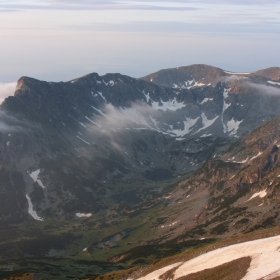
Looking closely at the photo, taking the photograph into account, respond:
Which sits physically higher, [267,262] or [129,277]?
[267,262]

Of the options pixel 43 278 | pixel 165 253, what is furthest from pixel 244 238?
pixel 165 253

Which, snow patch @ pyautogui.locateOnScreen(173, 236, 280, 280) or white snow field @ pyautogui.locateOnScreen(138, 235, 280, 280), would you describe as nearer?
white snow field @ pyautogui.locateOnScreen(138, 235, 280, 280)

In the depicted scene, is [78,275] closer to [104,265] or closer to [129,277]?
[104,265]

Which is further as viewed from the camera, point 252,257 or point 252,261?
point 252,257

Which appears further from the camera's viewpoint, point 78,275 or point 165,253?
point 165,253

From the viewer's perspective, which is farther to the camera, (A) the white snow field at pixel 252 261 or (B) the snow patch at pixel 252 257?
(B) the snow patch at pixel 252 257

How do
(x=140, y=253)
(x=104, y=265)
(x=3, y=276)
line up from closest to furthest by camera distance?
(x=3, y=276) < (x=104, y=265) < (x=140, y=253)

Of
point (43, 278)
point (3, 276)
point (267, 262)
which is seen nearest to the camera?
point (267, 262)

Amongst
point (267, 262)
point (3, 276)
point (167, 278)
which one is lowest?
point (3, 276)
